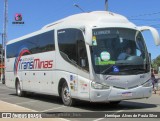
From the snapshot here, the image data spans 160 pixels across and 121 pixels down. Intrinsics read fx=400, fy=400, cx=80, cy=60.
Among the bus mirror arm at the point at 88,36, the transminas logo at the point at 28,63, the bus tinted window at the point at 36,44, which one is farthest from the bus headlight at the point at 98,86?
the transminas logo at the point at 28,63

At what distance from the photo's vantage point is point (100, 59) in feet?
46.1

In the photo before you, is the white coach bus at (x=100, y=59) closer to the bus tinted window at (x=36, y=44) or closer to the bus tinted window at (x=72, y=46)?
the bus tinted window at (x=72, y=46)

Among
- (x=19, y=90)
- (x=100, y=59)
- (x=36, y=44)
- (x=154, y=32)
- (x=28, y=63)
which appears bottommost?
(x=19, y=90)

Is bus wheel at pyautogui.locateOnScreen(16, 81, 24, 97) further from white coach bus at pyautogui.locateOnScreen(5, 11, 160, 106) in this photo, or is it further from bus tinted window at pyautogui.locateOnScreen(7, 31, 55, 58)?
white coach bus at pyautogui.locateOnScreen(5, 11, 160, 106)

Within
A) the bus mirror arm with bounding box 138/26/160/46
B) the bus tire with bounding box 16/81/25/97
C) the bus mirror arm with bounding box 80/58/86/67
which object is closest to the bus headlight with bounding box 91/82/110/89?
the bus mirror arm with bounding box 80/58/86/67

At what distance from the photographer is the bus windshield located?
14.0m

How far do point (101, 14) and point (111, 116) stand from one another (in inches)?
175

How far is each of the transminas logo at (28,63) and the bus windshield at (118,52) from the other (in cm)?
398

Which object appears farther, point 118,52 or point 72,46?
point 72,46

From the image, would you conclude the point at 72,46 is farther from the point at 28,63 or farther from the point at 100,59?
the point at 28,63

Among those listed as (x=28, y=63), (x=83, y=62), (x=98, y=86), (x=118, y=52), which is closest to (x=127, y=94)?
(x=98, y=86)

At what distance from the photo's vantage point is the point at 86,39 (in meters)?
13.8

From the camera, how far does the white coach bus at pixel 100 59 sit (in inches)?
552

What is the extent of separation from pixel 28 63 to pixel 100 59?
7.86 m
